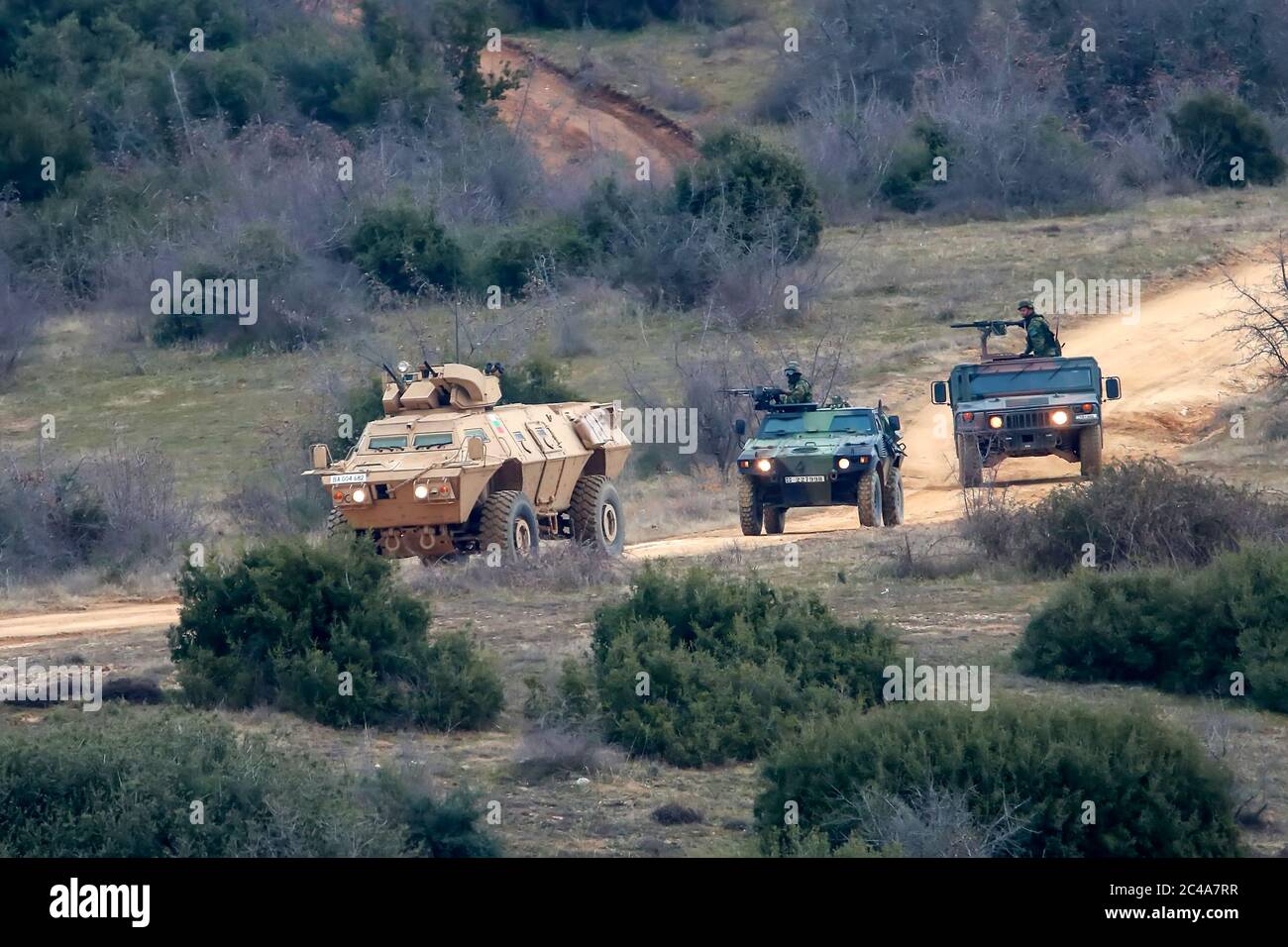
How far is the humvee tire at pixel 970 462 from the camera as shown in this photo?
21609mm

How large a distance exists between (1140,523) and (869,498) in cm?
428

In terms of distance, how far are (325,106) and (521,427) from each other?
1201 inches

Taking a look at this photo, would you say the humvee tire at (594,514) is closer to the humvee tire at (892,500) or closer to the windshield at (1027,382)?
the humvee tire at (892,500)

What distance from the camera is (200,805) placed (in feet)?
26.6

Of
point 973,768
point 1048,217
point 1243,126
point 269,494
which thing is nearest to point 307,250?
point 269,494

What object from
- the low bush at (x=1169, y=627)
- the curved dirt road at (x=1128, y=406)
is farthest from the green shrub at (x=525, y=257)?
the low bush at (x=1169, y=627)

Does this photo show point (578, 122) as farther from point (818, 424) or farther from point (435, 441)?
point (435, 441)

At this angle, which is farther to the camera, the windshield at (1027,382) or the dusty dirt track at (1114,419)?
the windshield at (1027,382)

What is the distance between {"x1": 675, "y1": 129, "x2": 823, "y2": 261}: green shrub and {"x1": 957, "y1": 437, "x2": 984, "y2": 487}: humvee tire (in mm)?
12648

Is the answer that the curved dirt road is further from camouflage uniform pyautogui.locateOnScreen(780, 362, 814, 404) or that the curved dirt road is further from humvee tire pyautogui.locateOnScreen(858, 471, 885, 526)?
camouflage uniform pyautogui.locateOnScreen(780, 362, 814, 404)

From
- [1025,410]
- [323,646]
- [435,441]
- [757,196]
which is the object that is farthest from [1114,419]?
[323,646]

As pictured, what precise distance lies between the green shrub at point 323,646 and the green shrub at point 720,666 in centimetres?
96

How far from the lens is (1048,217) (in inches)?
1551
